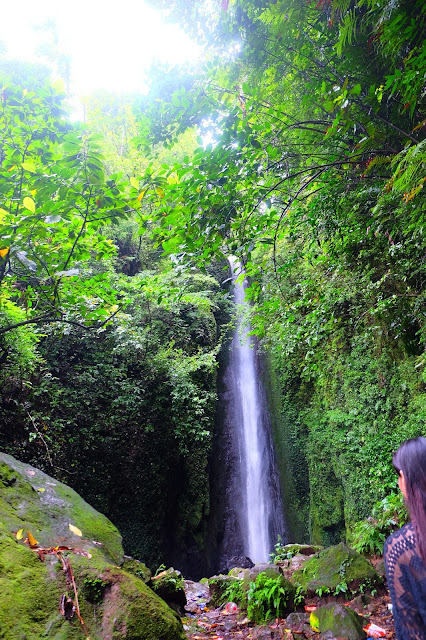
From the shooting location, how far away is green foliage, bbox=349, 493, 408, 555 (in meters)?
4.29

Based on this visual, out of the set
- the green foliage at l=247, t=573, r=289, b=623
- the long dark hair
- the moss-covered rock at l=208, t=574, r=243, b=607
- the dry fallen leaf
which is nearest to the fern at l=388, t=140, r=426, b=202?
the long dark hair

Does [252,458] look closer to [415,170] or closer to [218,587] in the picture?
[218,587]

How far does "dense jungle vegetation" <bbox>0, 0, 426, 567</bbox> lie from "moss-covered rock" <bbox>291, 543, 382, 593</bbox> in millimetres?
734

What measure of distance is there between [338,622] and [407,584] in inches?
101

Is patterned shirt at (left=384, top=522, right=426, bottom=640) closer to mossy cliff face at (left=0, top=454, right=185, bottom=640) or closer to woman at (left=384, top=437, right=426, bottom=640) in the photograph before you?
woman at (left=384, top=437, right=426, bottom=640)

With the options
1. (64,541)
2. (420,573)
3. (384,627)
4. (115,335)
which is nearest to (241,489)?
(115,335)

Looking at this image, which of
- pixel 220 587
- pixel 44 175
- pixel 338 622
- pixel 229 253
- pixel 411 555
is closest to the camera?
pixel 411 555

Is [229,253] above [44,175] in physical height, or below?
below

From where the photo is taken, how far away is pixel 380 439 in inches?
218

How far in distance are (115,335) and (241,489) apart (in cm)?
596

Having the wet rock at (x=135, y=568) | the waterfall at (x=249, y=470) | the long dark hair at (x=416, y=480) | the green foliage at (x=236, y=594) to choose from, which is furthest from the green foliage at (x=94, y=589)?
the waterfall at (x=249, y=470)

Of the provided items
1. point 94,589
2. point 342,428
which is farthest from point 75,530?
point 342,428

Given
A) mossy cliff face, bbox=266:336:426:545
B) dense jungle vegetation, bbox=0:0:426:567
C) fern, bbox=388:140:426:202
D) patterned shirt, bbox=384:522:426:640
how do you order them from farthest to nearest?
mossy cliff face, bbox=266:336:426:545, dense jungle vegetation, bbox=0:0:426:567, fern, bbox=388:140:426:202, patterned shirt, bbox=384:522:426:640

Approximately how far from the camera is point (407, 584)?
1.22 metres
